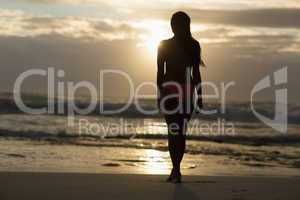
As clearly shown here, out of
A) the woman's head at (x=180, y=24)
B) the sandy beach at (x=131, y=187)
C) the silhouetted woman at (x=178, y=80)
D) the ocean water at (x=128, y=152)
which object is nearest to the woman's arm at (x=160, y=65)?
the silhouetted woman at (x=178, y=80)

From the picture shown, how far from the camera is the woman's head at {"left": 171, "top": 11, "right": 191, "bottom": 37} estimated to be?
6.74 m

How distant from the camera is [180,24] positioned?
6777 millimetres

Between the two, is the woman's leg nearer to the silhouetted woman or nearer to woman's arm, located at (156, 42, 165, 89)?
the silhouetted woman

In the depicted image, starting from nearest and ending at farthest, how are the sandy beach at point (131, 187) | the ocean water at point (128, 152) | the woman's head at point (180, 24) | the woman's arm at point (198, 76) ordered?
1. the sandy beach at point (131, 187)
2. the woman's head at point (180, 24)
3. the woman's arm at point (198, 76)
4. the ocean water at point (128, 152)

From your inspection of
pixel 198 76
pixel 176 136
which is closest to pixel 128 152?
pixel 176 136

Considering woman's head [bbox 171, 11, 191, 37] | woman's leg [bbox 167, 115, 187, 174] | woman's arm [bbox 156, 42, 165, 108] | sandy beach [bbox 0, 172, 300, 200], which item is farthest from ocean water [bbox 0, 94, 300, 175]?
woman's head [bbox 171, 11, 191, 37]

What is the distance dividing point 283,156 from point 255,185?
21.9 ft

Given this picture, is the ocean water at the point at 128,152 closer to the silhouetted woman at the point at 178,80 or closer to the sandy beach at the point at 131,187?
the sandy beach at the point at 131,187

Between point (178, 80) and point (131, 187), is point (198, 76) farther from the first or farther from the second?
point (131, 187)

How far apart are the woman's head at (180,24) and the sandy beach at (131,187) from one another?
62.6 inches

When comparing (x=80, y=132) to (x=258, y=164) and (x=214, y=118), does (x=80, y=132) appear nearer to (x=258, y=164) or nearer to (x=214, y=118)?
(x=258, y=164)

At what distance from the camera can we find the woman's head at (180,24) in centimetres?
674

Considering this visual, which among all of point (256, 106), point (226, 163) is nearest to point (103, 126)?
point (226, 163)

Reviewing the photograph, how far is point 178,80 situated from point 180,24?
59 cm
